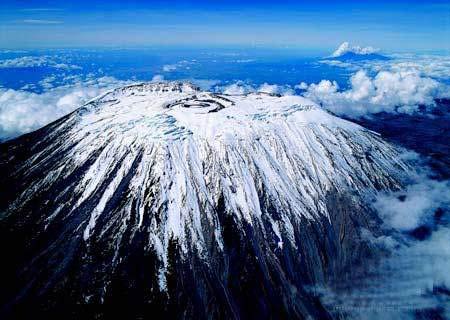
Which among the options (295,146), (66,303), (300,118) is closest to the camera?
(66,303)

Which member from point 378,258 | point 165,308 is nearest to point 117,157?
point 165,308

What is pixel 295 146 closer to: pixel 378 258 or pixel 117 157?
pixel 378 258

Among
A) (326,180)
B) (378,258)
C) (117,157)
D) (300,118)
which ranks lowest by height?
(378,258)

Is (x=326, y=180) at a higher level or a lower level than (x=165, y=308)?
higher

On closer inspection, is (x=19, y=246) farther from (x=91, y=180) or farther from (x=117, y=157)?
(x=117, y=157)

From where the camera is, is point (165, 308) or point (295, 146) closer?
point (165, 308)

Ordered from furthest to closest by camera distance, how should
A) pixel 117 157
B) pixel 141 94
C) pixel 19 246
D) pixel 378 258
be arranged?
pixel 141 94
pixel 117 157
pixel 378 258
pixel 19 246

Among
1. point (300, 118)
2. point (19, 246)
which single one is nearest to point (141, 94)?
point (300, 118)
